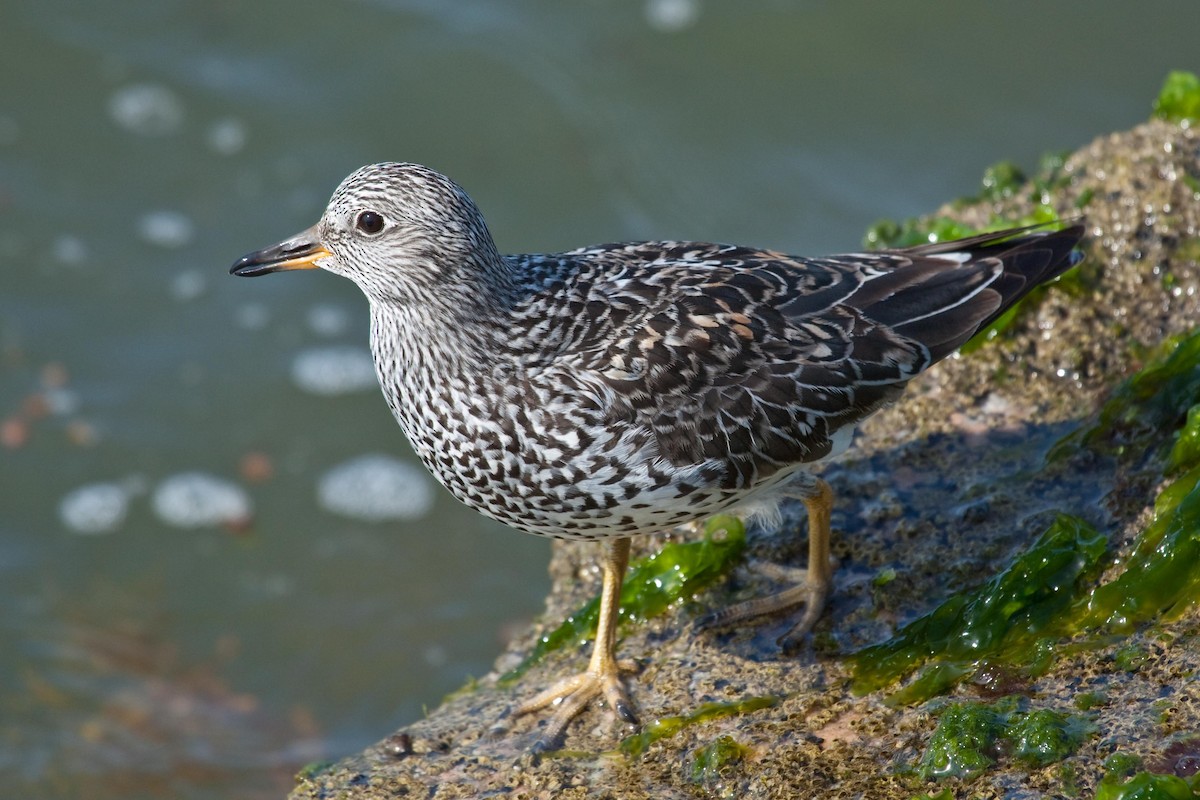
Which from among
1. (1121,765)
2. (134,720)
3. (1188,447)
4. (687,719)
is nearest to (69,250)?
(134,720)

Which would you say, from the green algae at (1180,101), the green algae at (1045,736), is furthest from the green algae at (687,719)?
the green algae at (1180,101)

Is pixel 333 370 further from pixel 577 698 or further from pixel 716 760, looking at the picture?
pixel 716 760

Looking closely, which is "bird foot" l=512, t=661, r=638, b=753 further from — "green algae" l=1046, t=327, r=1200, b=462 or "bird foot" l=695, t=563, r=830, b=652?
"green algae" l=1046, t=327, r=1200, b=462

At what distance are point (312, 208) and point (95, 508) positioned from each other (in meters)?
3.34

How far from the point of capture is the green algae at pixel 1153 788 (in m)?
3.80

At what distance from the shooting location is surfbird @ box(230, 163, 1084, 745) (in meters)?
4.77

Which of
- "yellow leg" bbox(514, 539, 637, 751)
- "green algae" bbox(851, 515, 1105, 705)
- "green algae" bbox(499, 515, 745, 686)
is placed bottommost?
"green algae" bbox(851, 515, 1105, 705)

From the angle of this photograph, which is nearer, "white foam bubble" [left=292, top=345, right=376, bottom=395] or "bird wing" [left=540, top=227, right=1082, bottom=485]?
"bird wing" [left=540, top=227, right=1082, bottom=485]

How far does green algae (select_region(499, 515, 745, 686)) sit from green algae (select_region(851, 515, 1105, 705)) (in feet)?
2.76

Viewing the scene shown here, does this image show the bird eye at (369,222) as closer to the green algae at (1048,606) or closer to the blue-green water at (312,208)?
the green algae at (1048,606)

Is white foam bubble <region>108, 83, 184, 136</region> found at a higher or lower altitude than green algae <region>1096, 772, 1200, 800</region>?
higher

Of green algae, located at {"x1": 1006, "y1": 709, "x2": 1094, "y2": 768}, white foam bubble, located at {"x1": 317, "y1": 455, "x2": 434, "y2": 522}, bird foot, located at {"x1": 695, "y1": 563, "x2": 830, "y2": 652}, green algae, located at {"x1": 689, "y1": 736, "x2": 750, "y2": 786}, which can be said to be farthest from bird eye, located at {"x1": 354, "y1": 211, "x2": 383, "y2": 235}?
white foam bubble, located at {"x1": 317, "y1": 455, "x2": 434, "y2": 522}

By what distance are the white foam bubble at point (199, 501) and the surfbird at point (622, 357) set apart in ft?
16.3

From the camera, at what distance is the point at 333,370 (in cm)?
1070
